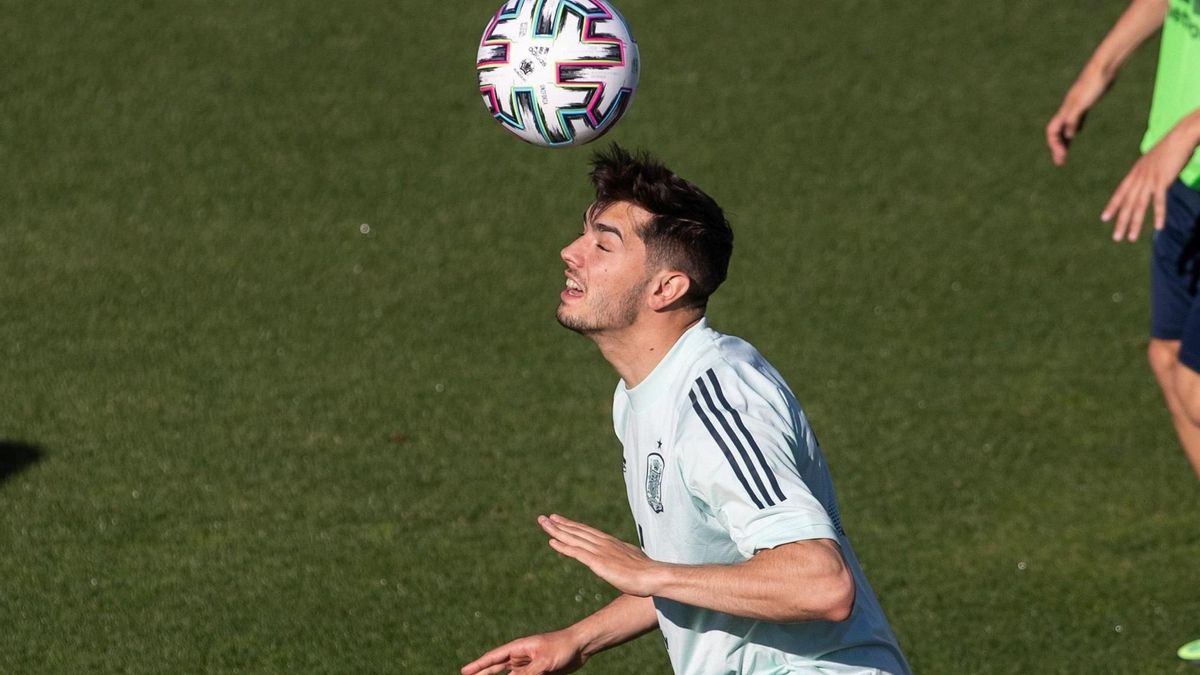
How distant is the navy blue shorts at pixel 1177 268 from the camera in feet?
21.4

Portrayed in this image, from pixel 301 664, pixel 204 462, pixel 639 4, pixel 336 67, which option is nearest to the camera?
pixel 301 664

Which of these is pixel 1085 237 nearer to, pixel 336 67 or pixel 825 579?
pixel 336 67

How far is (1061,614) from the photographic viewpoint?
22.7ft

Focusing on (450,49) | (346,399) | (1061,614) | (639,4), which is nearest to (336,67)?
(450,49)

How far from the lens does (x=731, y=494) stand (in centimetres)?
408

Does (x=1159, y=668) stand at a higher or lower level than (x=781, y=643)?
lower

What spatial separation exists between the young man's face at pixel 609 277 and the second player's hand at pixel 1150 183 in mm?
1746

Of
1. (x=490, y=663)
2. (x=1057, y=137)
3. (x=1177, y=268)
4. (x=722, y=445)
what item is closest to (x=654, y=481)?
(x=722, y=445)

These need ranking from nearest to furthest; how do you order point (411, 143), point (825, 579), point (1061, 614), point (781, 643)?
point (825, 579) < point (781, 643) < point (1061, 614) < point (411, 143)

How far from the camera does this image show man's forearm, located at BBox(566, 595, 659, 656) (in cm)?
478

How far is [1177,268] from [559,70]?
103 inches

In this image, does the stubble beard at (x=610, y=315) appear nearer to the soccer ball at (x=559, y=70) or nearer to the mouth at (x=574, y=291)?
the mouth at (x=574, y=291)

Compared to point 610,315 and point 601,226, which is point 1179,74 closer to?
point 601,226

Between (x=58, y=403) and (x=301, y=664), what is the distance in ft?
8.98
